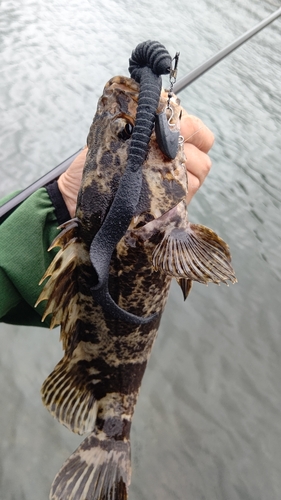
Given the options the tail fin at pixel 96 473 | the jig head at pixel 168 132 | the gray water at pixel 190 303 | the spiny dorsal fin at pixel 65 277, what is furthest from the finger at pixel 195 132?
the gray water at pixel 190 303

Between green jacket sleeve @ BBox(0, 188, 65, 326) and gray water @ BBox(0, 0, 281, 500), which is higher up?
green jacket sleeve @ BBox(0, 188, 65, 326)

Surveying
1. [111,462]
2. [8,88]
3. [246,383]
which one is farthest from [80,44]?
[111,462]

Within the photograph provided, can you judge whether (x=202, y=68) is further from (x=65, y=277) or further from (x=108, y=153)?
(x=65, y=277)

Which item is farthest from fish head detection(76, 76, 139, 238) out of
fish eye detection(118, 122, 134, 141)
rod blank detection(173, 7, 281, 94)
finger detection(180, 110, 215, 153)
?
rod blank detection(173, 7, 281, 94)

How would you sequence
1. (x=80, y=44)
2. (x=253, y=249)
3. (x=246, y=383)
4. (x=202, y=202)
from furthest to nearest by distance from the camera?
1. (x=80, y=44)
2. (x=202, y=202)
3. (x=253, y=249)
4. (x=246, y=383)

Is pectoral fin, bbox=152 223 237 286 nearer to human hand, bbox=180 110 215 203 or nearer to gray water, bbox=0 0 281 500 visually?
human hand, bbox=180 110 215 203

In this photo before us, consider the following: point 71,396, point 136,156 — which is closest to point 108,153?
point 136,156

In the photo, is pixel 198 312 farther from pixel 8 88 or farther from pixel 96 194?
pixel 8 88
